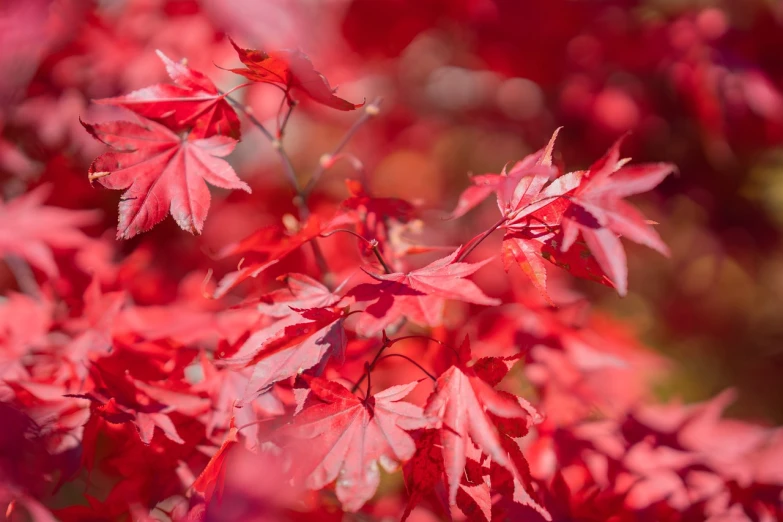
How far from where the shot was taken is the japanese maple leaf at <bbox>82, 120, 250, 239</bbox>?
0.61 meters

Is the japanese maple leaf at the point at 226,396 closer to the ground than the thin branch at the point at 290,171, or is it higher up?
closer to the ground

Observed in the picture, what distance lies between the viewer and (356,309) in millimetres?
692

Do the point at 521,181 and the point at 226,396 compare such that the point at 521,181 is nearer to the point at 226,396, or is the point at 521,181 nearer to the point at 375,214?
the point at 375,214

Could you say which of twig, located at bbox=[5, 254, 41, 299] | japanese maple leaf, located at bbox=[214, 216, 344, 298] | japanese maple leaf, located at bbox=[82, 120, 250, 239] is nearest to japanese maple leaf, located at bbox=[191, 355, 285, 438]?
japanese maple leaf, located at bbox=[214, 216, 344, 298]

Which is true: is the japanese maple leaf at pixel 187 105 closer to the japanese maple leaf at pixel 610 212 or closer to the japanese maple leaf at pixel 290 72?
the japanese maple leaf at pixel 290 72

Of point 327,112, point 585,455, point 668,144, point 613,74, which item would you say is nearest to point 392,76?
point 327,112

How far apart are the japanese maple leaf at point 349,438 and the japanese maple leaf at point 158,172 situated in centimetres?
24

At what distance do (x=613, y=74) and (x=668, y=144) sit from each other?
0.44 m

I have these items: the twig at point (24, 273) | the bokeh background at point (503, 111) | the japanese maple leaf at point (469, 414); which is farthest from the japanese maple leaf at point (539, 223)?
the twig at point (24, 273)

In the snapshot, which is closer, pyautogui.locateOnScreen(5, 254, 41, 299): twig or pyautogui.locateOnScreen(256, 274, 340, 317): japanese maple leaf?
pyautogui.locateOnScreen(256, 274, 340, 317): japanese maple leaf

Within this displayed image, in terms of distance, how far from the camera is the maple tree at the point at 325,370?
1.86 ft

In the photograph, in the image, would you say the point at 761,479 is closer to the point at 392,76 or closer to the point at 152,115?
the point at 152,115

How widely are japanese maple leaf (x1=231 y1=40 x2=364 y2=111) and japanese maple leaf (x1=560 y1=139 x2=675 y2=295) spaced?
25cm

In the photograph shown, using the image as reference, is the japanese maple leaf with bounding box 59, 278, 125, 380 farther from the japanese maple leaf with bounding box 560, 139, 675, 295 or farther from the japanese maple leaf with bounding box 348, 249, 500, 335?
the japanese maple leaf with bounding box 560, 139, 675, 295
